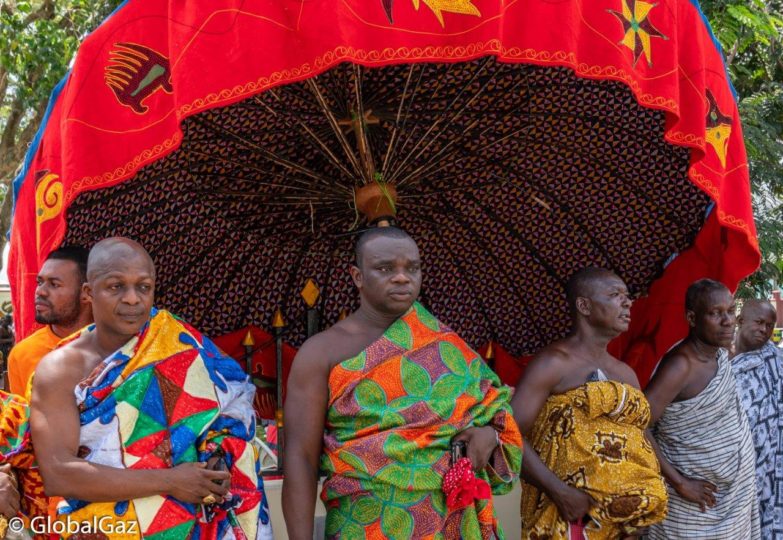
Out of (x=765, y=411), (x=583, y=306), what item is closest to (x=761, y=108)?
(x=765, y=411)

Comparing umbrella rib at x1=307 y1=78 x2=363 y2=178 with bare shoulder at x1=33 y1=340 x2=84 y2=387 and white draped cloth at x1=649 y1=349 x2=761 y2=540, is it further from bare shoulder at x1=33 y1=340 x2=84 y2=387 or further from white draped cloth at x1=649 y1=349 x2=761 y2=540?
white draped cloth at x1=649 y1=349 x2=761 y2=540

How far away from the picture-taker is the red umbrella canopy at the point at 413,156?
9.27ft

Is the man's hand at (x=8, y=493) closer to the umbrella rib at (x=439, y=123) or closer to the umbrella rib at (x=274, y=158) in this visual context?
the umbrella rib at (x=274, y=158)

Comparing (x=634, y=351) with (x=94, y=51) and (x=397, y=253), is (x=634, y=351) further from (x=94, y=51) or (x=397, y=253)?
(x=94, y=51)

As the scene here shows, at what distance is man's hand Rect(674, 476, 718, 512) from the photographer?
13.4 feet

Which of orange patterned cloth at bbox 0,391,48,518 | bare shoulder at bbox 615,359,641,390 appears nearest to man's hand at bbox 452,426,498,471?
bare shoulder at bbox 615,359,641,390

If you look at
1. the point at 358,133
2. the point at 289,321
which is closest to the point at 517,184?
the point at 358,133

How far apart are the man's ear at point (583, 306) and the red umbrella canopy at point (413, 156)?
2.28 feet

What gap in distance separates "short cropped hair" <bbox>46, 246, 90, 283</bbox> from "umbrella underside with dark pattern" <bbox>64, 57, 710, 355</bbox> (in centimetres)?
18

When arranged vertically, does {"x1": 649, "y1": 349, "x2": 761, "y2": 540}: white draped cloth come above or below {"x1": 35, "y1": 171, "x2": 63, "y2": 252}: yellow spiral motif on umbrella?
below

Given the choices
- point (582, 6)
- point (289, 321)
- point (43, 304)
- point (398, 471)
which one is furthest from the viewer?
point (289, 321)

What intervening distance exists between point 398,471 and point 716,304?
2157 millimetres

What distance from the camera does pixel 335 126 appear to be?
3.86 meters

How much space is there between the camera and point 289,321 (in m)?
4.84
